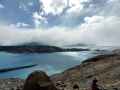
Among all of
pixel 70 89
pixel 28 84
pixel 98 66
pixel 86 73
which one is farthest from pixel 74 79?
pixel 28 84

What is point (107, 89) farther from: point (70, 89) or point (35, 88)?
point (35, 88)

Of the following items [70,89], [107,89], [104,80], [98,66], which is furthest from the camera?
[98,66]

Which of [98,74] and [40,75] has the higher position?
[40,75]

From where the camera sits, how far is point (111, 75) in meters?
46.9

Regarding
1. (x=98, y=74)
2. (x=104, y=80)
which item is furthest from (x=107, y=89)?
(x=98, y=74)

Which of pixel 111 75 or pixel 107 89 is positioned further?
pixel 111 75

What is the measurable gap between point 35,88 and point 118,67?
31.6m

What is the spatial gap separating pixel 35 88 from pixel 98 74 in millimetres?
29930

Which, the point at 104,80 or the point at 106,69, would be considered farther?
the point at 106,69

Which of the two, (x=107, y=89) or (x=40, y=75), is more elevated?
(x=40, y=75)

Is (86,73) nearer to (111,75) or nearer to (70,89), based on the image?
(111,75)

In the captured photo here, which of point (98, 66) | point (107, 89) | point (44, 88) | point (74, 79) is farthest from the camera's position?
point (98, 66)

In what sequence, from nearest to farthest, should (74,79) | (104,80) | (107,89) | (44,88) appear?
(44,88)
(107,89)
(104,80)
(74,79)

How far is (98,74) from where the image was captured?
50.6 metres
